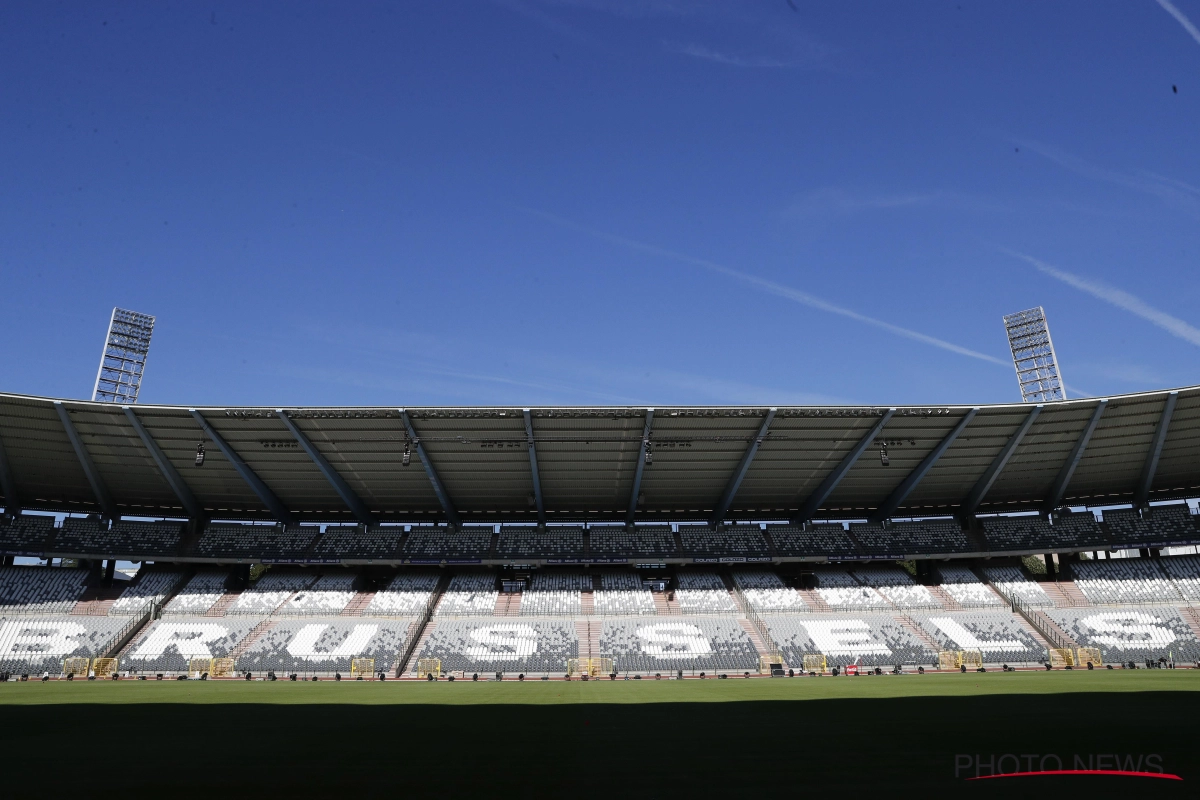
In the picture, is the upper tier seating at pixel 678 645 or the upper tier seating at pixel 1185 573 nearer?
the upper tier seating at pixel 678 645

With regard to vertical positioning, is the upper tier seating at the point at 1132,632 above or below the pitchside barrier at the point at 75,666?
above

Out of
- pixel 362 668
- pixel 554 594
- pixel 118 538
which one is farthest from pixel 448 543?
pixel 118 538

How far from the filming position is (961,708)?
571 inches

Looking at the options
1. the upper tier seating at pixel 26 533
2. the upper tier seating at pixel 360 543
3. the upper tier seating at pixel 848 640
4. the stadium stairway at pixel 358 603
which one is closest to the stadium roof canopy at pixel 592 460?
the upper tier seating at pixel 360 543

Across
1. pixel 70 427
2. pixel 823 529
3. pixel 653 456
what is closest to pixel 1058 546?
pixel 823 529

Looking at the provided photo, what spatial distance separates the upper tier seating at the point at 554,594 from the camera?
45.6 m

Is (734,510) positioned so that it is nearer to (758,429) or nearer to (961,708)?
(758,429)

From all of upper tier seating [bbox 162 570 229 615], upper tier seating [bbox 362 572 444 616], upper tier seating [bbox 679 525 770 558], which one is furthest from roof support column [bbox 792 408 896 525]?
upper tier seating [bbox 162 570 229 615]

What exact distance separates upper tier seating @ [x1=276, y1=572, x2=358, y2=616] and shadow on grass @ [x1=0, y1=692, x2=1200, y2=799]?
30.3 m

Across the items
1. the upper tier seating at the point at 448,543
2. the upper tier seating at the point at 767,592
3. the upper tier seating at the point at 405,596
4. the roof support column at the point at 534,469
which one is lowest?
the upper tier seating at the point at 405,596

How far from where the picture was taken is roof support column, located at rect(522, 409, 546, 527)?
37.2 metres

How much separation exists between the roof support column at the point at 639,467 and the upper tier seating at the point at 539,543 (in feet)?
14.1

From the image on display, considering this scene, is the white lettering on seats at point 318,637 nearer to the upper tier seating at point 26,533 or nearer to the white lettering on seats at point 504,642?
the white lettering on seats at point 504,642

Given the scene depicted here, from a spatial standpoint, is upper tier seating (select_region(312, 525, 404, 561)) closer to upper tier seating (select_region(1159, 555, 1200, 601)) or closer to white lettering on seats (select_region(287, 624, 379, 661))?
white lettering on seats (select_region(287, 624, 379, 661))
